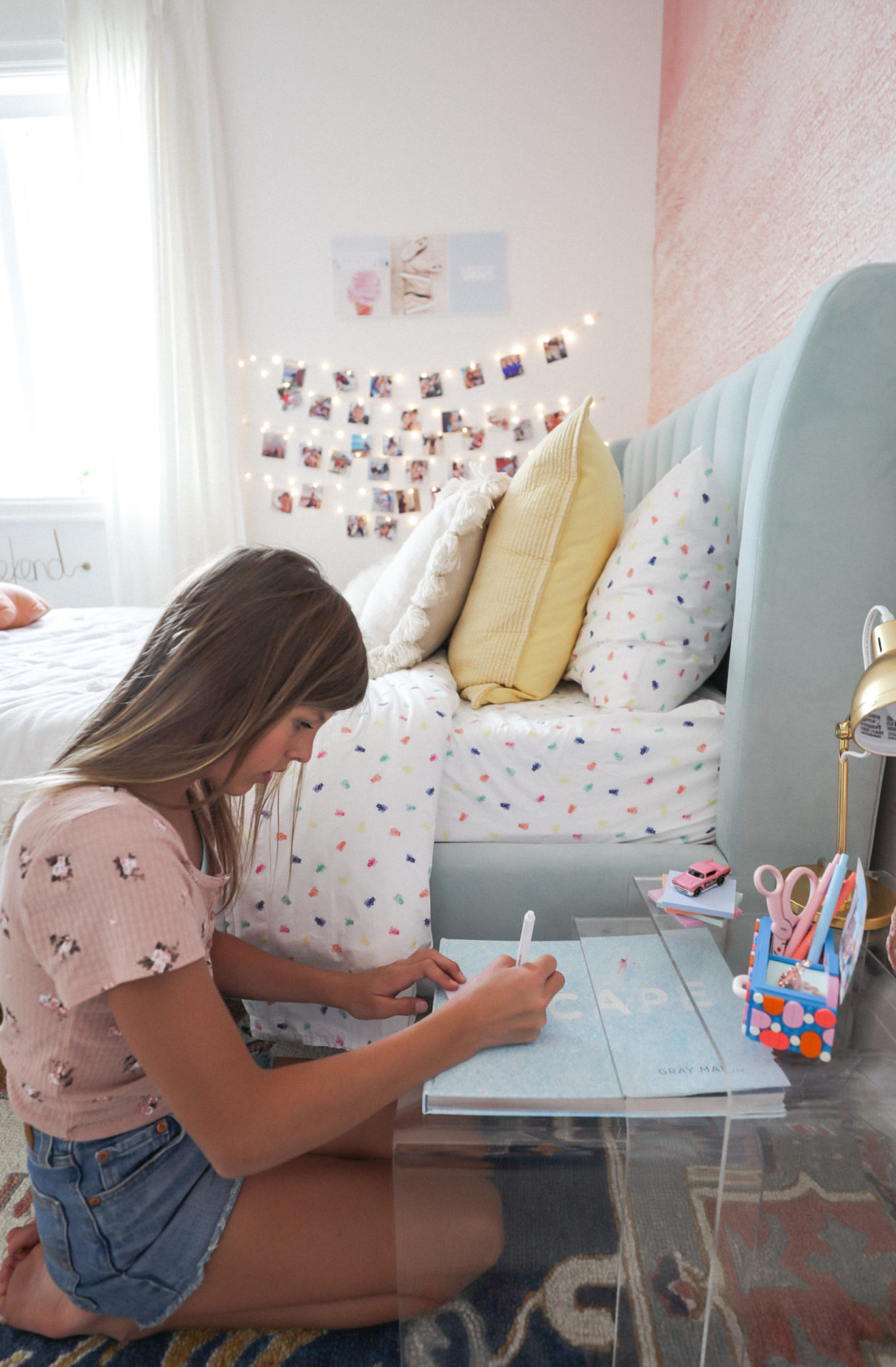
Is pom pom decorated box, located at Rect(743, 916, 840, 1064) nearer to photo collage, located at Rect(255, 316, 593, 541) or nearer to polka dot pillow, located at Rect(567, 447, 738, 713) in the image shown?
polka dot pillow, located at Rect(567, 447, 738, 713)

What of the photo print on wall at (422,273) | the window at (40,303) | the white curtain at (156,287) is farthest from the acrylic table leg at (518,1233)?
the window at (40,303)

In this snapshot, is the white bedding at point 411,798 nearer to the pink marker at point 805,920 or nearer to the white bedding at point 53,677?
the white bedding at point 53,677

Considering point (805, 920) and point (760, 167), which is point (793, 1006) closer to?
point (805, 920)

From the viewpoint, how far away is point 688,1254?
65 cm

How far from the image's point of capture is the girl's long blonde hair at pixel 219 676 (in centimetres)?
72

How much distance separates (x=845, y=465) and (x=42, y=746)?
123 centimetres

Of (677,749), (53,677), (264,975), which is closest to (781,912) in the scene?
(677,749)

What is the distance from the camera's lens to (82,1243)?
29.1 inches

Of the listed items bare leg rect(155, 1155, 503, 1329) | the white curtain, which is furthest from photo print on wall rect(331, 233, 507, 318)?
bare leg rect(155, 1155, 503, 1329)

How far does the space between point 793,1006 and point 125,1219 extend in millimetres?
621

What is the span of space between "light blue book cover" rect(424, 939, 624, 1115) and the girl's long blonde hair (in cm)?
34

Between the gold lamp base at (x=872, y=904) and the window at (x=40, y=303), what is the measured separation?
10.3 ft

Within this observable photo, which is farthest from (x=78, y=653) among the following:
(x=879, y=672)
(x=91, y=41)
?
(x=91, y=41)

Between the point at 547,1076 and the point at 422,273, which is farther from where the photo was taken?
the point at 422,273
